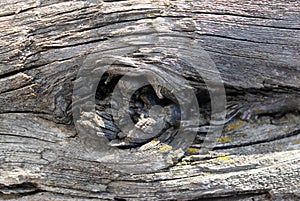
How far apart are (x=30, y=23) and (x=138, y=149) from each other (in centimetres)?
141

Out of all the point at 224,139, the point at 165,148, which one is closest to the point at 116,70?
the point at 165,148

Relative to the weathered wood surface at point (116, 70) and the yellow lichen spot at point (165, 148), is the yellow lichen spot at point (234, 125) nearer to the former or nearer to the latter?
the weathered wood surface at point (116, 70)

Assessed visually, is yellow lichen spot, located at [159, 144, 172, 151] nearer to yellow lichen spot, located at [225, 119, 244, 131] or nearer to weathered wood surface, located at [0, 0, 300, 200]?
weathered wood surface, located at [0, 0, 300, 200]

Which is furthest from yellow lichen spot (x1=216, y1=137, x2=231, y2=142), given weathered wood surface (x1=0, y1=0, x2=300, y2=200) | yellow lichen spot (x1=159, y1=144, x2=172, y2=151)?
yellow lichen spot (x1=159, y1=144, x2=172, y2=151)

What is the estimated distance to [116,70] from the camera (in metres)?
3.09

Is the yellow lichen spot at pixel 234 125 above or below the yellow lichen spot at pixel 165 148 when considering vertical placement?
above

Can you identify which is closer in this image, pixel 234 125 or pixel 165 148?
pixel 165 148

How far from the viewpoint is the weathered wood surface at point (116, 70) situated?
10.2 feet

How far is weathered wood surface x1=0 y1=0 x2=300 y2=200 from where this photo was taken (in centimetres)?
311

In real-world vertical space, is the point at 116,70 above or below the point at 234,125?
above

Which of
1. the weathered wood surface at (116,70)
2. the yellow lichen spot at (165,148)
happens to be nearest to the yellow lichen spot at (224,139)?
the weathered wood surface at (116,70)

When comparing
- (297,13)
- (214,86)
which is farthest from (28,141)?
(297,13)

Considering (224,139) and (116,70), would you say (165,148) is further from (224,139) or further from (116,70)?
(116,70)

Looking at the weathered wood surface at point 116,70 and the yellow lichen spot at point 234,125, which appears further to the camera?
the yellow lichen spot at point 234,125
